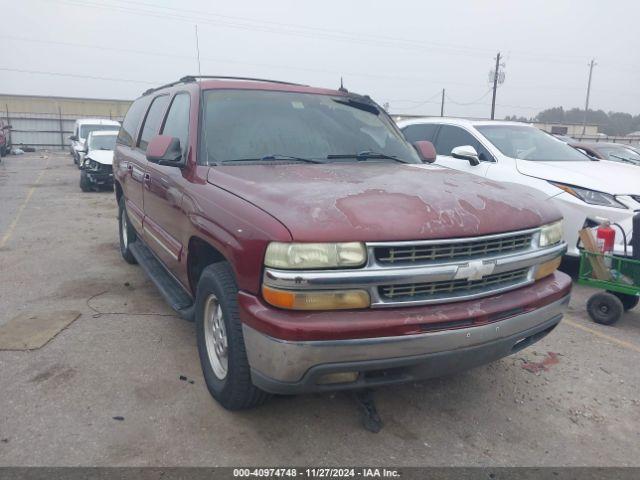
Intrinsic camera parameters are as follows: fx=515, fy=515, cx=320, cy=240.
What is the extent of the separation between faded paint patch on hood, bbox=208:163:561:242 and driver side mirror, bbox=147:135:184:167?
0.38m

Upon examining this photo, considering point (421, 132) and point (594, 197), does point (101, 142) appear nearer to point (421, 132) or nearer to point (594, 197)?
point (421, 132)

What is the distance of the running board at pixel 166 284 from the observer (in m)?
3.56

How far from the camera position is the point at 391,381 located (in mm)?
2494

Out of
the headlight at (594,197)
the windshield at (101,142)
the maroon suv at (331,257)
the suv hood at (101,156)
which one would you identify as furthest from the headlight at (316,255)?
the windshield at (101,142)

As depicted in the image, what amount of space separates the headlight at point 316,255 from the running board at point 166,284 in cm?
130

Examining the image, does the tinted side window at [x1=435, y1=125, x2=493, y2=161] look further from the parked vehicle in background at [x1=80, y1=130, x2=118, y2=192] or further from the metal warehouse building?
the metal warehouse building

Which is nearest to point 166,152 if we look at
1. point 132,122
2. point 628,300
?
point 132,122

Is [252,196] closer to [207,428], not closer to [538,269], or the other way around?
[207,428]

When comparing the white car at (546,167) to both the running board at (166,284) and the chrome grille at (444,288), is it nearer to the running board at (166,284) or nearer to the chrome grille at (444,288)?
the chrome grille at (444,288)

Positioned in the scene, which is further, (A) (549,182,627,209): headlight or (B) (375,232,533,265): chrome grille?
(A) (549,182,627,209): headlight

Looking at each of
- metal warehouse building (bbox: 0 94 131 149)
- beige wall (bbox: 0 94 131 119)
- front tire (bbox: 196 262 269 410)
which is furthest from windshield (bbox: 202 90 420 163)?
beige wall (bbox: 0 94 131 119)

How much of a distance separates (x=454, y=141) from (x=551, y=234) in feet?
14.7

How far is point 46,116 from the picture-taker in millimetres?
36750

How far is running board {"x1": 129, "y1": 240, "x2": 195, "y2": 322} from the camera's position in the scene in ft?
11.7
